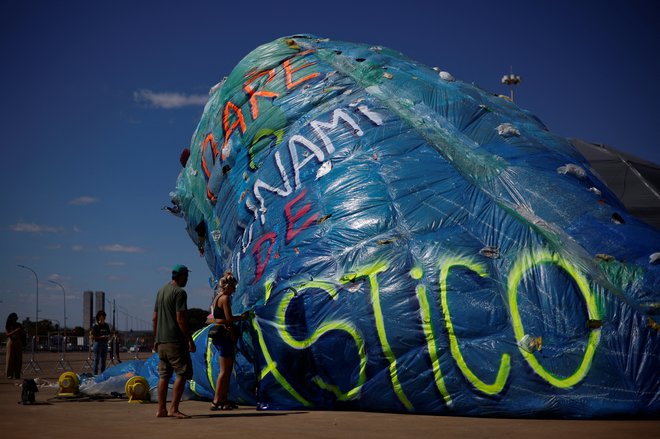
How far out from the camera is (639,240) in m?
7.61

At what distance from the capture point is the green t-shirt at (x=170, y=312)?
759cm

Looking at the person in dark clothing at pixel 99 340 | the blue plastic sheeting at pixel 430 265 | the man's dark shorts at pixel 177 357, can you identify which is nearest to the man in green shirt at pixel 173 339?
the man's dark shorts at pixel 177 357

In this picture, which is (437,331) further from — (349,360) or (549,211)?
(549,211)

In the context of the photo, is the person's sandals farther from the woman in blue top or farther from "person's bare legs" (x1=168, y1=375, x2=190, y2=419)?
"person's bare legs" (x1=168, y1=375, x2=190, y2=419)

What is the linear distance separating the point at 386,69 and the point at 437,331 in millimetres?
4522

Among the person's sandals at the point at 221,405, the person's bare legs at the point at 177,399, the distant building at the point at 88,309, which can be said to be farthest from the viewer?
the distant building at the point at 88,309

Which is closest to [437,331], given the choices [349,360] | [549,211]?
[349,360]

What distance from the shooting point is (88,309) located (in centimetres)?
3341

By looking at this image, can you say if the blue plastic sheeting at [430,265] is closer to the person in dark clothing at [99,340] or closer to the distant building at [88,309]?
the person in dark clothing at [99,340]

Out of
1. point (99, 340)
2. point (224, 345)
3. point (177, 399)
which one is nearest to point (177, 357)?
point (177, 399)

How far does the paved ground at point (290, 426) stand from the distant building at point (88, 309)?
2626cm

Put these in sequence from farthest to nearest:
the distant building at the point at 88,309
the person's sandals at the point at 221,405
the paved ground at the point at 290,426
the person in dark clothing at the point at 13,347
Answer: the distant building at the point at 88,309, the person in dark clothing at the point at 13,347, the person's sandals at the point at 221,405, the paved ground at the point at 290,426

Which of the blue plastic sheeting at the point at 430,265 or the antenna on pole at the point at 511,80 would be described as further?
the antenna on pole at the point at 511,80

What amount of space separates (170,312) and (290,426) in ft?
6.25
